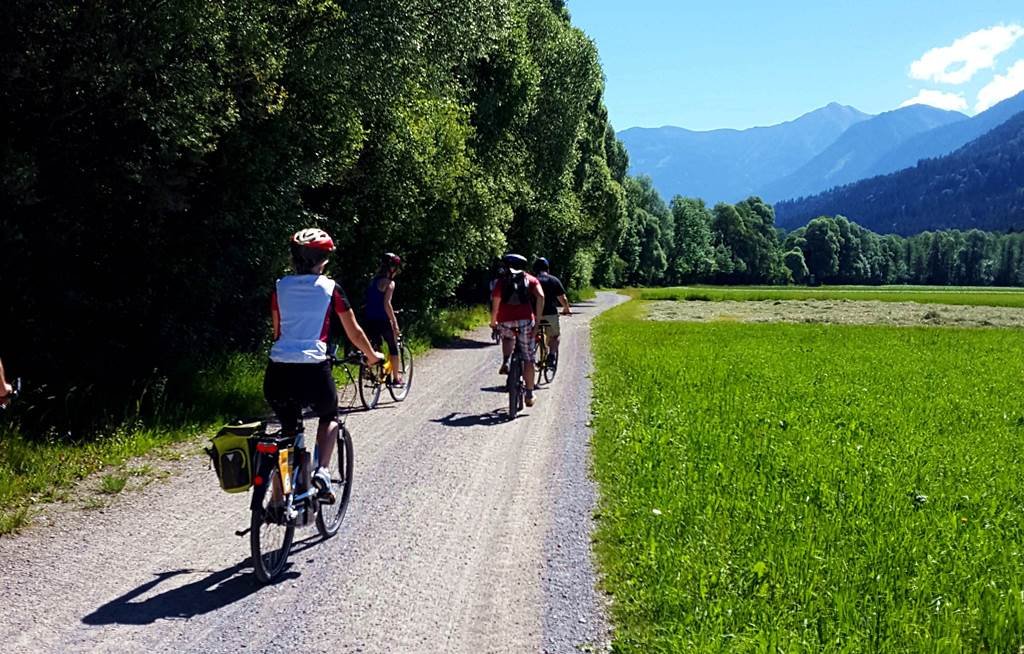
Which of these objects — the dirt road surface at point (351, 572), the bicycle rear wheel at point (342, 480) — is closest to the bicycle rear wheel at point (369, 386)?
the dirt road surface at point (351, 572)

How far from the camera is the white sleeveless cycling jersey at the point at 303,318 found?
5.58m

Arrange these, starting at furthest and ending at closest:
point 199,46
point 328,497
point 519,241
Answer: point 519,241, point 199,46, point 328,497

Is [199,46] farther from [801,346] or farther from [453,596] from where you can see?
[801,346]

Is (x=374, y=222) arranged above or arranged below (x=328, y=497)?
above

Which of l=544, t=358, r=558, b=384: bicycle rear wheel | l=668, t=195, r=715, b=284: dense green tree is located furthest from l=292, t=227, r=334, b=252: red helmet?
l=668, t=195, r=715, b=284: dense green tree

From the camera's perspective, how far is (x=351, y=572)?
5574 mm

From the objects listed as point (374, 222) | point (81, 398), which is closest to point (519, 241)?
point (374, 222)

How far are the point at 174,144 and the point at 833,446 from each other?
9.39 m

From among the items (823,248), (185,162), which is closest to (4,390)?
(185,162)

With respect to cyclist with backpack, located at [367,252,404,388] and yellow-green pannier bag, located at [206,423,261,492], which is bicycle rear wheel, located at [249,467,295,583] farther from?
cyclist with backpack, located at [367,252,404,388]

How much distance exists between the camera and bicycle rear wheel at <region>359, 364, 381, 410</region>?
41.9 ft

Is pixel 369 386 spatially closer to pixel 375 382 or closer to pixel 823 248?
pixel 375 382

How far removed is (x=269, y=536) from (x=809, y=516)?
4.64 metres

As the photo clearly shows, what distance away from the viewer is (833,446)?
975 cm
